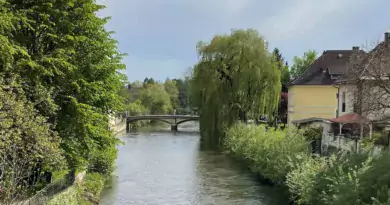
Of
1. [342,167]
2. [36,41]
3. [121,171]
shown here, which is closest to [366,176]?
[342,167]

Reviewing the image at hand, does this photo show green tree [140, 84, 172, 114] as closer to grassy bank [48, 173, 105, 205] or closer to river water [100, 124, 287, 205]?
river water [100, 124, 287, 205]

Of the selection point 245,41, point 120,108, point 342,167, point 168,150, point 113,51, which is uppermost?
point 245,41

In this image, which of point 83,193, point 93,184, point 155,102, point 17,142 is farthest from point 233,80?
point 155,102

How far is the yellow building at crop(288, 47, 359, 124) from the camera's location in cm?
4453

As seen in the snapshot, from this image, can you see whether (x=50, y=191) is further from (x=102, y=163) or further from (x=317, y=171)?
(x=317, y=171)

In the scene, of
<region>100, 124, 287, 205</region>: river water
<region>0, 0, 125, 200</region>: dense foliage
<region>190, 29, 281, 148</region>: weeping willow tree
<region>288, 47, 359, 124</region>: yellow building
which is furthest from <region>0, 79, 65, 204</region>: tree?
<region>288, 47, 359, 124</region>: yellow building

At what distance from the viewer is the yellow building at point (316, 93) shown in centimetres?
4453

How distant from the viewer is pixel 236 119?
3856cm

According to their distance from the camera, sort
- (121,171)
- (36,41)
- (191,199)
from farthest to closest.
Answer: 1. (121,171)
2. (191,199)
3. (36,41)

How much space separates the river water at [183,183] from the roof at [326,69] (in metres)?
14.6

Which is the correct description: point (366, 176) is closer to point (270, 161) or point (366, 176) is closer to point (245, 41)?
point (270, 161)

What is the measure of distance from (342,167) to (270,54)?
23.9 m

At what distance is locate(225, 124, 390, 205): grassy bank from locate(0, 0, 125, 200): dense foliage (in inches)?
330

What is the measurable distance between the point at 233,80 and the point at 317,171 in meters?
21.2
